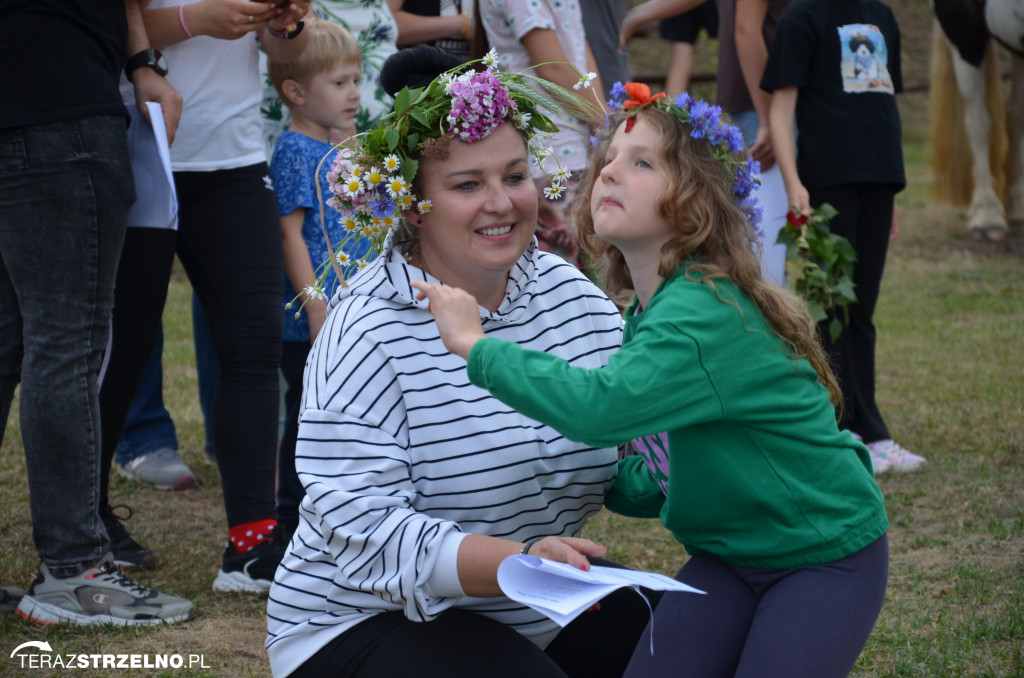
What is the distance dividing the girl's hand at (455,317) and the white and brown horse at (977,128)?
25.0 feet

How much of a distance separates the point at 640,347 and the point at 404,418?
49 cm

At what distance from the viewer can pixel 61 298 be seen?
2.93 metres

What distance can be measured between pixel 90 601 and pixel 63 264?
898 millimetres

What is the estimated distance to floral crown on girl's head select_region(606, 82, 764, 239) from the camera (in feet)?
7.39

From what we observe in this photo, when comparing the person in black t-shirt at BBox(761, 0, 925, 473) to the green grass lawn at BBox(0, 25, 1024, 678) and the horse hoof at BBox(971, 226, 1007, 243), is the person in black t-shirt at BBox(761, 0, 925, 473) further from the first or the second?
the horse hoof at BBox(971, 226, 1007, 243)

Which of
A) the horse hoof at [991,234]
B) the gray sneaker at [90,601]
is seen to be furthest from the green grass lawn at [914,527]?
the horse hoof at [991,234]

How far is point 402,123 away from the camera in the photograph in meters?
2.33

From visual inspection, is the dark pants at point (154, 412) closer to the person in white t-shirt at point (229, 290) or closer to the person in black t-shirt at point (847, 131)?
the person in white t-shirt at point (229, 290)

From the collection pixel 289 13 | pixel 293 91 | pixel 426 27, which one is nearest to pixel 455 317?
pixel 289 13

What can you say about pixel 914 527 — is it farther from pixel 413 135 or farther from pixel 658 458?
pixel 413 135

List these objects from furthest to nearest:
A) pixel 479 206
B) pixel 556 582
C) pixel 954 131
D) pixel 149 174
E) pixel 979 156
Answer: pixel 954 131, pixel 979 156, pixel 149 174, pixel 479 206, pixel 556 582

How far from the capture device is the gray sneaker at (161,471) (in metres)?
4.45

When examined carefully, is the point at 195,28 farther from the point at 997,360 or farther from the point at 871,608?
the point at 997,360

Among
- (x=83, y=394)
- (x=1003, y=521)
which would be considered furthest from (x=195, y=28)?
(x=1003, y=521)
